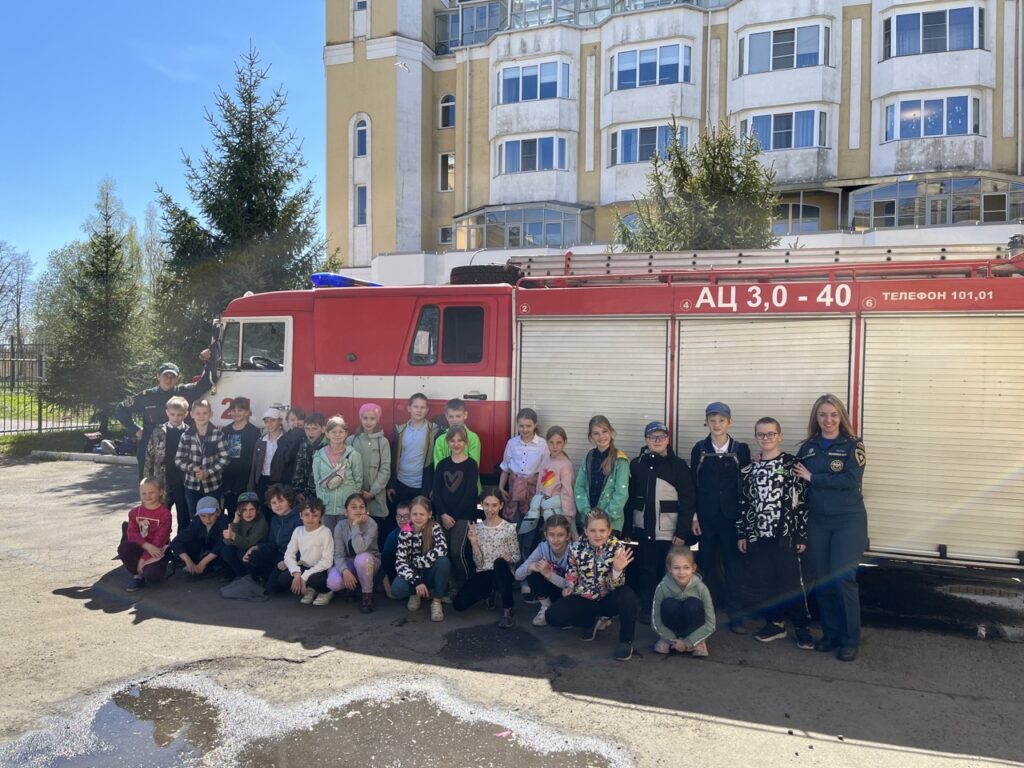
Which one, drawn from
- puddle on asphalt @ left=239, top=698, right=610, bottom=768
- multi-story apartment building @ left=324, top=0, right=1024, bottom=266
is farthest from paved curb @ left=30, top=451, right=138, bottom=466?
multi-story apartment building @ left=324, top=0, right=1024, bottom=266

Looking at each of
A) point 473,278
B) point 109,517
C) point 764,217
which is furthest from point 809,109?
point 109,517

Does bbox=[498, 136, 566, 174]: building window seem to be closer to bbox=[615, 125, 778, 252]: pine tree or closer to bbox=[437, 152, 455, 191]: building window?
bbox=[437, 152, 455, 191]: building window

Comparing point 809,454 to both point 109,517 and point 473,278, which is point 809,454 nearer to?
point 473,278

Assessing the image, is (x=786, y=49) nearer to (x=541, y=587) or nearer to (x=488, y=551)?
(x=488, y=551)

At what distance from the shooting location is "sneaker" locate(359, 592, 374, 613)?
250 inches

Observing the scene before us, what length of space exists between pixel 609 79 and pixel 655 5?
10.5 ft

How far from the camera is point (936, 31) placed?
23.3 metres

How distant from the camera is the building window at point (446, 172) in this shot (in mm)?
31219

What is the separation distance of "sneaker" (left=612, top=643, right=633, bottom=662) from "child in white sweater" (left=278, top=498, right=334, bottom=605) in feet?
8.84

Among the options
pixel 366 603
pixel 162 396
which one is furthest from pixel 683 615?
pixel 162 396

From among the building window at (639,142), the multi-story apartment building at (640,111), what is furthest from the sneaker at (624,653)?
the building window at (639,142)

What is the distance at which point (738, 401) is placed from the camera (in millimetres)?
6680

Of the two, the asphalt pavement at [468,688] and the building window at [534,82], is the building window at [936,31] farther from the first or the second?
the asphalt pavement at [468,688]

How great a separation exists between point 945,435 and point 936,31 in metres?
23.3
